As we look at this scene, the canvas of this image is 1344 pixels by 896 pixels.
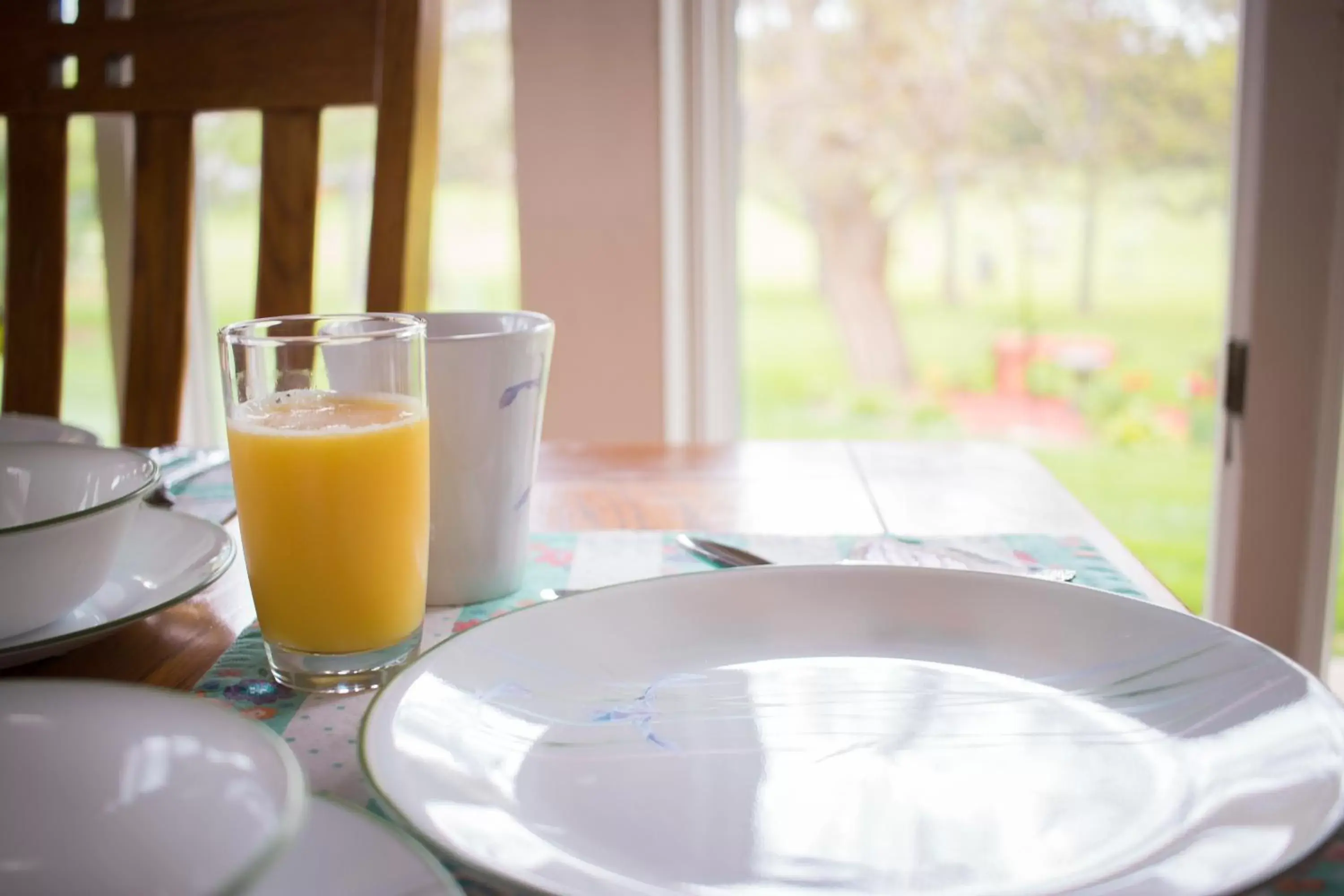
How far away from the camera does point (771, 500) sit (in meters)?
0.86

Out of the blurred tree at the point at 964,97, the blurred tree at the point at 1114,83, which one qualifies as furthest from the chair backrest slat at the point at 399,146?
the blurred tree at the point at 1114,83

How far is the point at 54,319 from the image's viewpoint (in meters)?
1.20

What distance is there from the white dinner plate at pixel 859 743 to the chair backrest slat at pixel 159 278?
0.83m

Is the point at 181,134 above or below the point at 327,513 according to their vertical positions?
above

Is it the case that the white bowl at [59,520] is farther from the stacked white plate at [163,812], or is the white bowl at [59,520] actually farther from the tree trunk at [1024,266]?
the tree trunk at [1024,266]

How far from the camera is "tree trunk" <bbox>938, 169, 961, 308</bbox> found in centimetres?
237

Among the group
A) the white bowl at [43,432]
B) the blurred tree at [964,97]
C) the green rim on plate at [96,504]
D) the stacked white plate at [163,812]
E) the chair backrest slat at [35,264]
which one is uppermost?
the blurred tree at [964,97]

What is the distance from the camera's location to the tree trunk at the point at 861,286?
7.74 ft

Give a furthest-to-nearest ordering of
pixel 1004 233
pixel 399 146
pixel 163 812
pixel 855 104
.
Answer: pixel 1004 233, pixel 855 104, pixel 399 146, pixel 163 812

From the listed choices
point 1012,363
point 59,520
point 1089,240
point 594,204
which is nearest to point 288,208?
point 59,520

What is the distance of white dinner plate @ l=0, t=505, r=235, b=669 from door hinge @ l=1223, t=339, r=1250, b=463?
156 cm

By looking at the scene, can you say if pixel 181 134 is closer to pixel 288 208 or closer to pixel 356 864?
pixel 288 208

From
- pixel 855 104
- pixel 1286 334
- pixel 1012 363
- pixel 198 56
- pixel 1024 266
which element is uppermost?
pixel 855 104

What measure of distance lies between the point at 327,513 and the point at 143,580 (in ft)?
0.50
